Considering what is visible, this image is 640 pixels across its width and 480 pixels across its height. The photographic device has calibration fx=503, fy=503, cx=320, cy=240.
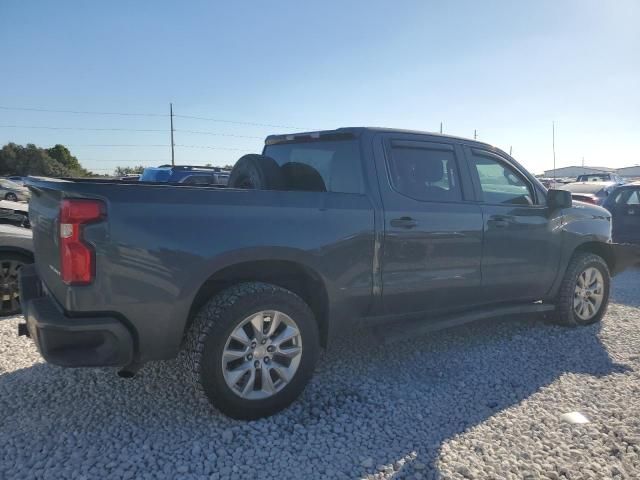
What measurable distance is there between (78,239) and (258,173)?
1539 millimetres

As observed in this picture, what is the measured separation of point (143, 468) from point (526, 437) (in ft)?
7.09

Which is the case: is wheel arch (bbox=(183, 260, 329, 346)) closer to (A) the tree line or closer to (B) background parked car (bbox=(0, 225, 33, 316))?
(B) background parked car (bbox=(0, 225, 33, 316))

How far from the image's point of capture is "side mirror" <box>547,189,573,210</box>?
459 centimetres

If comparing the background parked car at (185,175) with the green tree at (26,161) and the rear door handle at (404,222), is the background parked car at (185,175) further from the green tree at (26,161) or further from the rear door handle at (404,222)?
the green tree at (26,161)

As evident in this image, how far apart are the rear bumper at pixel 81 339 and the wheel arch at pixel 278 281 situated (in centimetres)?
44

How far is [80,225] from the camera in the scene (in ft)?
8.43

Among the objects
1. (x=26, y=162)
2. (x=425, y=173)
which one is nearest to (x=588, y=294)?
(x=425, y=173)

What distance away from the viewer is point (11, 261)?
5.05 m

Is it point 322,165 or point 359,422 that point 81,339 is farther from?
point 322,165

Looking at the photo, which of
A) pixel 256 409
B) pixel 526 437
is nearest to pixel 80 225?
pixel 256 409

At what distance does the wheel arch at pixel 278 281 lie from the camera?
308cm

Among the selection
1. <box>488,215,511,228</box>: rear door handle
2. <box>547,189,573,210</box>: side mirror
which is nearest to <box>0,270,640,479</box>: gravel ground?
<box>488,215,511,228</box>: rear door handle

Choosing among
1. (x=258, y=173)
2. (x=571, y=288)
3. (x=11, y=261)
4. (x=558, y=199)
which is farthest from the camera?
(x=11, y=261)

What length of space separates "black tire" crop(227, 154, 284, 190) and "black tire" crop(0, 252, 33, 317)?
8.78 feet
